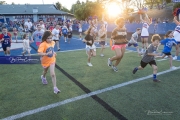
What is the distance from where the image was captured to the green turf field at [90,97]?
3432 mm

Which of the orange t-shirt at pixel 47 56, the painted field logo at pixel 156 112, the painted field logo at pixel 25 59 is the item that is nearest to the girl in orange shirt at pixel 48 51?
the orange t-shirt at pixel 47 56

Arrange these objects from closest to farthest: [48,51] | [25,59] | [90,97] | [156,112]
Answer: [156,112]
[90,97]
[48,51]
[25,59]

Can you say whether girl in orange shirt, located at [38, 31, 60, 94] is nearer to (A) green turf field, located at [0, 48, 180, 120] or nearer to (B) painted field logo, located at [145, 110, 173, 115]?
(A) green turf field, located at [0, 48, 180, 120]

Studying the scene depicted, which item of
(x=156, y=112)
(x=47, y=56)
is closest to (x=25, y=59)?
(x=47, y=56)

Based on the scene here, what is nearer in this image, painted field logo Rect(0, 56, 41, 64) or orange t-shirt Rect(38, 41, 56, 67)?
orange t-shirt Rect(38, 41, 56, 67)

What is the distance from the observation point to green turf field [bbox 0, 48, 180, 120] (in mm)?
3432

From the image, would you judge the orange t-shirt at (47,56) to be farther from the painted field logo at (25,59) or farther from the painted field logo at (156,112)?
the painted field logo at (156,112)

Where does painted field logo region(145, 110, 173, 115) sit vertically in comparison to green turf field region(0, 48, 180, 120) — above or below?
below

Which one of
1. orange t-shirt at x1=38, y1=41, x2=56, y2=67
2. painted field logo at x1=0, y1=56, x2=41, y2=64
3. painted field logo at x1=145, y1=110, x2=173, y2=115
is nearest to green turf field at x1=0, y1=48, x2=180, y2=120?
painted field logo at x1=145, y1=110, x2=173, y2=115

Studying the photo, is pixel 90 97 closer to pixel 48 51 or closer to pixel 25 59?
pixel 48 51

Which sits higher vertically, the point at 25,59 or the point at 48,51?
the point at 48,51

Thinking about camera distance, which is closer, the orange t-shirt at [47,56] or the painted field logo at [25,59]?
the orange t-shirt at [47,56]

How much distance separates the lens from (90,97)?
4.19 m

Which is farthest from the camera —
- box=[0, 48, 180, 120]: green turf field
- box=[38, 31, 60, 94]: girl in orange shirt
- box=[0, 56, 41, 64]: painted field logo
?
box=[0, 56, 41, 64]: painted field logo
